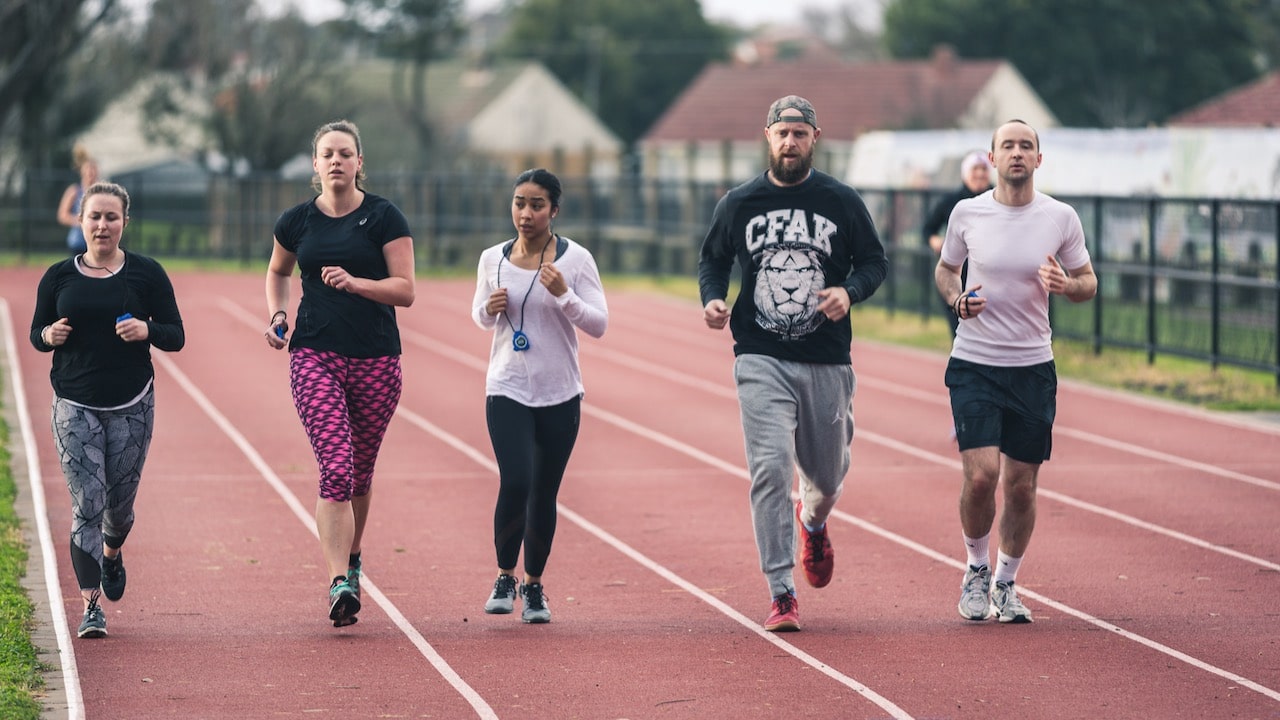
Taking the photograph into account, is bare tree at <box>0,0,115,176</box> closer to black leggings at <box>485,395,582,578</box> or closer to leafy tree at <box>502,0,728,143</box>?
black leggings at <box>485,395,582,578</box>

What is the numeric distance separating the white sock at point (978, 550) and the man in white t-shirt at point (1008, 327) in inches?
0.8

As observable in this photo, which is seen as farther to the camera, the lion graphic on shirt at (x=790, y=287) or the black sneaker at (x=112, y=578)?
the black sneaker at (x=112, y=578)

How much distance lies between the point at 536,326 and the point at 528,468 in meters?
0.57

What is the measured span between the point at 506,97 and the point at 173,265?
34.1 metres

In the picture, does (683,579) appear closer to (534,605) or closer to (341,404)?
(534,605)

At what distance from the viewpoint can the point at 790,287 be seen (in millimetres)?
7496

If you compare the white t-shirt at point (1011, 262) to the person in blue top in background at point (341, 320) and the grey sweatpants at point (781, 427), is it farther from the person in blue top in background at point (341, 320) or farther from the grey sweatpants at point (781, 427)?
the person in blue top in background at point (341, 320)

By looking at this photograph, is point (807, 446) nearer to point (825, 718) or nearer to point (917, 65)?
point (825, 718)

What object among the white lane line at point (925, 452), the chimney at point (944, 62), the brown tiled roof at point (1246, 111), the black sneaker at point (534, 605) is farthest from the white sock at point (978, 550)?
the chimney at point (944, 62)

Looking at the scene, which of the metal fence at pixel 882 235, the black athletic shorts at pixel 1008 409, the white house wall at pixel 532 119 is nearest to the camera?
the black athletic shorts at pixel 1008 409

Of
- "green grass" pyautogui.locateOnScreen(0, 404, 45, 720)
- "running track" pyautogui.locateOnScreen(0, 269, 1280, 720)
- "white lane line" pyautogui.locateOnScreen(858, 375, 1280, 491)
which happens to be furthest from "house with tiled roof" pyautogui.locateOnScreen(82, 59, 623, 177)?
"green grass" pyautogui.locateOnScreen(0, 404, 45, 720)

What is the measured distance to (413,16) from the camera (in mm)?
66938

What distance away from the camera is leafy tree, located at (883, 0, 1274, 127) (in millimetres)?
61688

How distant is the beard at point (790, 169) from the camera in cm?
750
